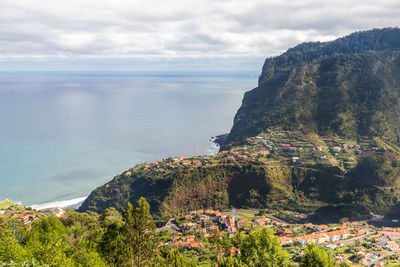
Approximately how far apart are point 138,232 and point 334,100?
110944 mm

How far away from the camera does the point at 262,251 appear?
1841 cm

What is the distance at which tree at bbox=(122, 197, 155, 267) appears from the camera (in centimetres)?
2161

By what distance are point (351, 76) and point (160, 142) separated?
8384 cm

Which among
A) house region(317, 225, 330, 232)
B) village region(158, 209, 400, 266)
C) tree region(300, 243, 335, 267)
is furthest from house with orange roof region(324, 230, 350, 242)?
tree region(300, 243, 335, 267)

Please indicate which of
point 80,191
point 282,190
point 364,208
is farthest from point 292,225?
point 80,191

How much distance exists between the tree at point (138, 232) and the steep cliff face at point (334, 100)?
94.2 metres

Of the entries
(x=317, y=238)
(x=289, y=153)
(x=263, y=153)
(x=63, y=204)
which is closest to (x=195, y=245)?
(x=317, y=238)

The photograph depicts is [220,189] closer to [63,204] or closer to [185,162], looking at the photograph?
[185,162]

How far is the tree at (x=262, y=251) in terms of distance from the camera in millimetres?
18203

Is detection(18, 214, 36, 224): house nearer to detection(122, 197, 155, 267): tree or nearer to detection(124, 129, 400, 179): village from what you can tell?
detection(122, 197, 155, 267): tree

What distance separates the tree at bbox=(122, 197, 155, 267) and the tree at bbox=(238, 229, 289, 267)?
7078 millimetres

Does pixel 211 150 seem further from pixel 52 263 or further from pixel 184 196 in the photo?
pixel 52 263

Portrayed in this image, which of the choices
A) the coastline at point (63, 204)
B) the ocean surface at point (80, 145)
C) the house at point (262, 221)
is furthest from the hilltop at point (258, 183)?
the ocean surface at point (80, 145)

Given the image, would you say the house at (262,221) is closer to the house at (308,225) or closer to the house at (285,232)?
the house at (285,232)
